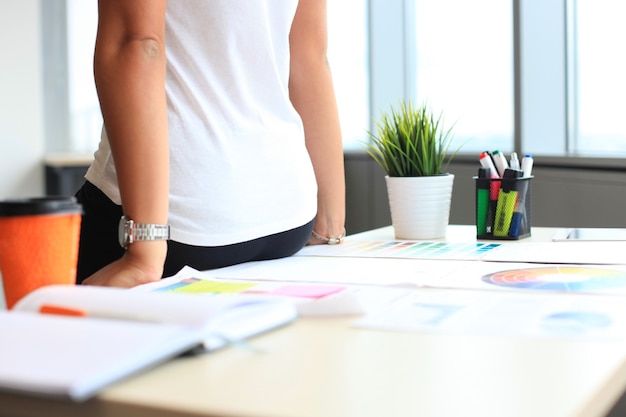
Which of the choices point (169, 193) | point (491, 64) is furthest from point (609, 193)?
point (169, 193)

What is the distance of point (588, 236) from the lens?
62.8 inches

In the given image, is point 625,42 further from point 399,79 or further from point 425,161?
point 425,161

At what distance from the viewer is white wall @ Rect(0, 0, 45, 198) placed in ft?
14.6

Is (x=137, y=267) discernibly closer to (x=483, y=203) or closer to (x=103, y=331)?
(x=103, y=331)

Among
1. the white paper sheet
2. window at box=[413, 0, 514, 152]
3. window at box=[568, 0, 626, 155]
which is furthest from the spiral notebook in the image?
window at box=[413, 0, 514, 152]

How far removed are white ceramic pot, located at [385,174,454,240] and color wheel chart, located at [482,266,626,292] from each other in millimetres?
487

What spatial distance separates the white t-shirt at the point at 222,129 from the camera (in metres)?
1.28

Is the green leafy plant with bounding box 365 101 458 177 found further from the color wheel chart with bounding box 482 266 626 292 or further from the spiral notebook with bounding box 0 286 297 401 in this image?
the spiral notebook with bounding box 0 286 297 401

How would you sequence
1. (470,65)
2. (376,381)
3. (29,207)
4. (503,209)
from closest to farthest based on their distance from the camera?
(376,381), (29,207), (503,209), (470,65)

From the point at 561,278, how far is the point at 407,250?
0.41m

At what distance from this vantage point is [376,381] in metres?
0.62

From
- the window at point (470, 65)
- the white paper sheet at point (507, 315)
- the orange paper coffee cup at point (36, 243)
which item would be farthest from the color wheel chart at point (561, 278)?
the window at point (470, 65)

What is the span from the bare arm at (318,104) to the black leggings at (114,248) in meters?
0.29

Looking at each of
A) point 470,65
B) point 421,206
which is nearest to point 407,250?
point 421,206
